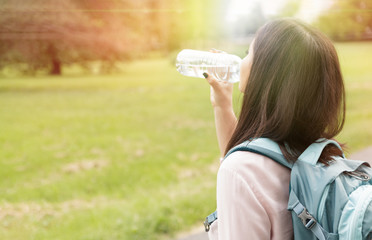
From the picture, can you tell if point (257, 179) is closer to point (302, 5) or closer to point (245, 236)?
point (245, 236)

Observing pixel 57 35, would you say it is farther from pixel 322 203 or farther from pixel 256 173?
pixel 322 203

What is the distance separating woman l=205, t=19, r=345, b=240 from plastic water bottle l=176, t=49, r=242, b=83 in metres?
0.64

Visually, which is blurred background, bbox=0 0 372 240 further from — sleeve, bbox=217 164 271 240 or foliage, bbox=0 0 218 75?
sleeve, bbox=217 164 271 240

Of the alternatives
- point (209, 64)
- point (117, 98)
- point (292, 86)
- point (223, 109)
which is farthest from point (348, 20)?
point (292, 86)

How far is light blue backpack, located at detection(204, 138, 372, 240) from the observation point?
3.22ft

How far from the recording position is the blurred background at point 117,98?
14.8 feet

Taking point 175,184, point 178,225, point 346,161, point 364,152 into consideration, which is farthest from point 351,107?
point 346,161

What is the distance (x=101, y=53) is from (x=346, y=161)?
19.7 feet

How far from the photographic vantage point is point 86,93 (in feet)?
22.8

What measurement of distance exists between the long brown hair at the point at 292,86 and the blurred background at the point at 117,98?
2.72 meters

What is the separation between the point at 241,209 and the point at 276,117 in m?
0.27

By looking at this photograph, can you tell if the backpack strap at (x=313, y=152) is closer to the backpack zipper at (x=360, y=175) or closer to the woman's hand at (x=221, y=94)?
the backpack zipper at (x=360, y=175)

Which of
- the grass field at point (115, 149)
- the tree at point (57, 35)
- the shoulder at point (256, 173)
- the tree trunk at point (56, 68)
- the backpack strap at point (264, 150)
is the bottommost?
the grass field at point (115, 149)

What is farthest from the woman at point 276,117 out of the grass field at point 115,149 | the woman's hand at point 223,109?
the grass field at point 115,149
